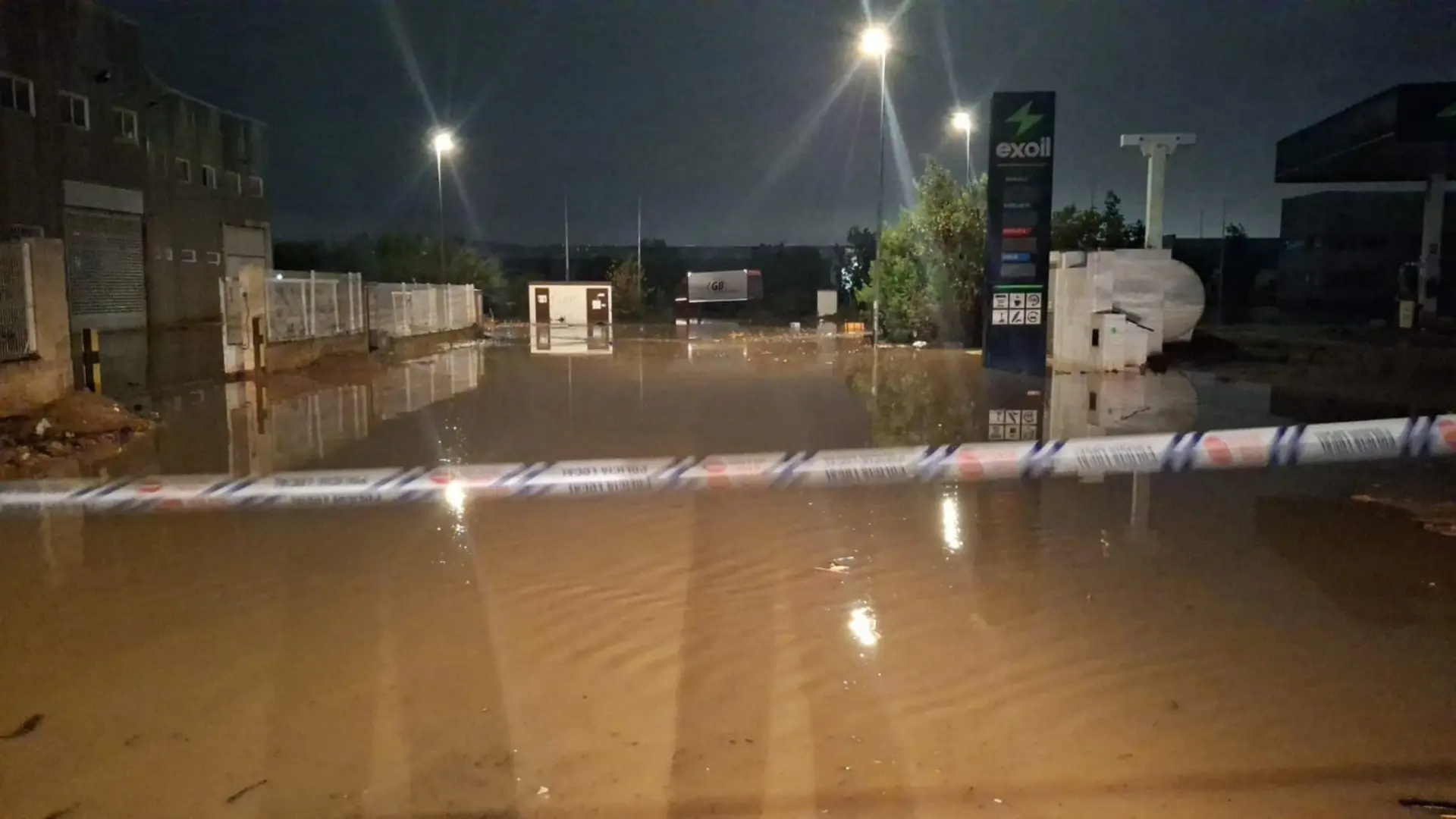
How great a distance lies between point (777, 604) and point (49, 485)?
274 inches

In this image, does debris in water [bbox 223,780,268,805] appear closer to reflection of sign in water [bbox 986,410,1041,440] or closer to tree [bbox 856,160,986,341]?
reflection of sign in water [bbox 986,410,1041,440]

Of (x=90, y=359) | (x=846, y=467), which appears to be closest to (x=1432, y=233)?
(x=846, y=467)

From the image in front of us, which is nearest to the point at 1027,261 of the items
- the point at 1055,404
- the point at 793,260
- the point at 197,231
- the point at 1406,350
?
the point at 1055,404

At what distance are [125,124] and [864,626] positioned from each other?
1714 inches

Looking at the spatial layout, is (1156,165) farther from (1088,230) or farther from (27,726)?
(27,726)

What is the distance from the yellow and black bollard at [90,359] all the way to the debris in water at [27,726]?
12891 mm

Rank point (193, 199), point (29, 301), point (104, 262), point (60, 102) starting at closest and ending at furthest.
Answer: point (29, 301) → point (60, 102) → point (104, 262) → point (193, 199)

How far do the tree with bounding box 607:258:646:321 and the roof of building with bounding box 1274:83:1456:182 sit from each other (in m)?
33.6

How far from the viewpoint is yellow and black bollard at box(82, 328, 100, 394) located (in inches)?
659

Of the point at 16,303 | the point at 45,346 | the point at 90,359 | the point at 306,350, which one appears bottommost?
the point at 306,350

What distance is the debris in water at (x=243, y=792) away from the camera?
4523 millimetres

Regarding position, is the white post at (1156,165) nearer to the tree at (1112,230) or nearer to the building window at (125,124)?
the tree at (1112,230)

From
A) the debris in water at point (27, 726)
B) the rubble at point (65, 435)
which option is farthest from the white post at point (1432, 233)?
the debris in water at point (27, 726)

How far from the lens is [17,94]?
34688 mm
